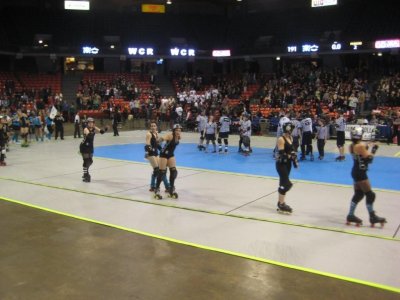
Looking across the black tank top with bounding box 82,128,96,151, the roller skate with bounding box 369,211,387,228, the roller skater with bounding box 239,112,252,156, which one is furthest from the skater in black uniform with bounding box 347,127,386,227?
the roller skater with bounding box 239,112,252,156

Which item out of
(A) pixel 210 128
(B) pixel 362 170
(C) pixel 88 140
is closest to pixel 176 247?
(B) pixel 362 170

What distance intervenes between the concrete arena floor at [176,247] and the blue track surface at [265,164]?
1607 millimetres

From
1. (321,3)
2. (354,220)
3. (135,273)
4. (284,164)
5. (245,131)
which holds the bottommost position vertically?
(135,273)

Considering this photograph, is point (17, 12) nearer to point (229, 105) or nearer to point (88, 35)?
point (88, 35)

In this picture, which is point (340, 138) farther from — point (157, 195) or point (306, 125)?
point (157, 195)

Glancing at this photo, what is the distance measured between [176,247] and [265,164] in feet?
30.0

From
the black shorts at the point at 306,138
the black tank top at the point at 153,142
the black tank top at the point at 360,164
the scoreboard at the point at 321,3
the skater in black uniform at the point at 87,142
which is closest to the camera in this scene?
the black tank top at the point at 360,164

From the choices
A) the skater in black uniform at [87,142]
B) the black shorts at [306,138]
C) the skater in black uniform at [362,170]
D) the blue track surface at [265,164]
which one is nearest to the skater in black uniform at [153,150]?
the skater in black uniform at [87,142]

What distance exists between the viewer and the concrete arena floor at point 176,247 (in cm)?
549

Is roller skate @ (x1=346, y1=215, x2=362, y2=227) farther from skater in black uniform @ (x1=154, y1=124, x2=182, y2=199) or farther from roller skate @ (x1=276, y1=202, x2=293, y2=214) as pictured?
skater in black uniform @ (x1=154, y1=124, x2=182, y2=199)

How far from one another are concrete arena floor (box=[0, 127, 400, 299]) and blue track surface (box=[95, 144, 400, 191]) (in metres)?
1.61

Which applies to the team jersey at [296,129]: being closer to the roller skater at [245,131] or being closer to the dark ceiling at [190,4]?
the roller skater at [245,131]

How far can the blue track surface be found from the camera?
12883 millimetres

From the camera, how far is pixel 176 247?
699 centimetres
